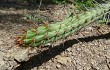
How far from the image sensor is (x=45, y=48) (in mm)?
4055

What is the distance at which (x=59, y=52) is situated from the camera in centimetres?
405

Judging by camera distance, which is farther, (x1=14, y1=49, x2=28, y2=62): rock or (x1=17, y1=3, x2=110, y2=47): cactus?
A: (x1=14, y1=49, x2=28, y2=62): rock

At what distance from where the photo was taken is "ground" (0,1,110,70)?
3801 mm

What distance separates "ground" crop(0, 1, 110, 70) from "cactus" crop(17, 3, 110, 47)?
469 mm

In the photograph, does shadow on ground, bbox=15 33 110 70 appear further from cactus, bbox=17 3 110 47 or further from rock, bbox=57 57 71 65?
cactus, bbox=17 3 110 47

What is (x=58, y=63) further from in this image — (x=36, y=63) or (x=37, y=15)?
(x=37, y=15)

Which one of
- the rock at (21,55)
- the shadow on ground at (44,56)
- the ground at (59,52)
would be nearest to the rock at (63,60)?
the ground at (59,52)

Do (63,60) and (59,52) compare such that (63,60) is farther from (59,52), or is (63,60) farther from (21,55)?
(21,55)

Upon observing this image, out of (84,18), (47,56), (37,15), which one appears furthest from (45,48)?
(37,15)

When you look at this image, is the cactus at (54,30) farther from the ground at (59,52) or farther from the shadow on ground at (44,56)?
the shadow on ground at (44,56)

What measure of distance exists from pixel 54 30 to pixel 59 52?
813 millimetres

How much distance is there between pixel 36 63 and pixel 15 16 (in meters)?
1.47

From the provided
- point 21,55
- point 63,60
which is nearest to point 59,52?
point 63,60

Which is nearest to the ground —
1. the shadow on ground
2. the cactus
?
the shadow on ground
